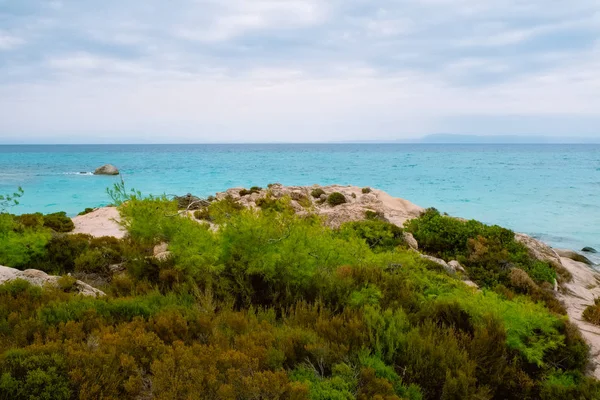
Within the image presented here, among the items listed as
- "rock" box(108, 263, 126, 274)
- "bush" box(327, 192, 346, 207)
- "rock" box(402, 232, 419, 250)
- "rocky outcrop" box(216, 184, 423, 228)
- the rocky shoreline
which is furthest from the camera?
"bush" box(327, 192, 346, 207)

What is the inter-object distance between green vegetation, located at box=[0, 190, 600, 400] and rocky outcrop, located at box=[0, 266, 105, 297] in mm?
209

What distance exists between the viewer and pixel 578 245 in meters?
19.4

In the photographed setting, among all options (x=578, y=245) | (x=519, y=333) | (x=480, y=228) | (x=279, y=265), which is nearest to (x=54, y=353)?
(x=279, y=265)

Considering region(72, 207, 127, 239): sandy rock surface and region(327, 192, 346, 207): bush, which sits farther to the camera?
region(327, 192, 346, 207): bush

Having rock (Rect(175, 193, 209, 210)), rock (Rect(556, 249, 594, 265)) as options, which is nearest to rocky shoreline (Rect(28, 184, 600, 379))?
rock (Rect(556, 249, 594, 265))

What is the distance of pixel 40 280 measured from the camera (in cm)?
665

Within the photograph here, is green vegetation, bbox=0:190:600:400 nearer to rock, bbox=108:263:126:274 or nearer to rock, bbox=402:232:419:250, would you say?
rock, bbox=108:263:126:274

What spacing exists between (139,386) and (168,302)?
86.9 inches

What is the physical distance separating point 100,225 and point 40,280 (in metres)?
11.6

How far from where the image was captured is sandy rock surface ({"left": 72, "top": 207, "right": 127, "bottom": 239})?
15462mm

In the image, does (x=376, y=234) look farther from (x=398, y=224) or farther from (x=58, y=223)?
(x=58, y=223)

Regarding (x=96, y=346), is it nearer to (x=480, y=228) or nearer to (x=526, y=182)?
(x=480, y=228)

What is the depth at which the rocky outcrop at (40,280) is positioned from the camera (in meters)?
6.47

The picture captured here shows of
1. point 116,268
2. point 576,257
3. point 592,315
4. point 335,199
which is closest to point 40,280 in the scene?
point 116,268
